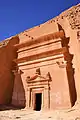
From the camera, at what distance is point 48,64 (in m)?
13.9

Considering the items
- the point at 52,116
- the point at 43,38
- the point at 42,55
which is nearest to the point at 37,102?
the point at 42,55

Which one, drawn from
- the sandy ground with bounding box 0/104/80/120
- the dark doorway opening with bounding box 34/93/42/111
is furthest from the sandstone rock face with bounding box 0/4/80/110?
the sandy ground with bounding box 0/104/80/120

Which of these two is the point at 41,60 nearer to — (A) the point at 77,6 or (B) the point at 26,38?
(B) the point at 26,38

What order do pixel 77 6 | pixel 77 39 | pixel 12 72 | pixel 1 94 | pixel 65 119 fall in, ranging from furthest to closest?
pixel 12 72, pixel 1 94, pixel 77 6, pixel 77 39, pixel 65 119

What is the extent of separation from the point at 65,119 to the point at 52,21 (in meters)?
8.65

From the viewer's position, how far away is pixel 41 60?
14.4m

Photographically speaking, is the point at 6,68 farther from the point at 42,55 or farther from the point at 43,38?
the point at 43,38

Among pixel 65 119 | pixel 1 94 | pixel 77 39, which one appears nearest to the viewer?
pixel 65 119

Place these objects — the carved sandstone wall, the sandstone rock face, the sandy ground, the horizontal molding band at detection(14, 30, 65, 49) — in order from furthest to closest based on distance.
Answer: the carved sandstone wall
the horizontal molding band at detection(14, 30, 65, 49)
the sandstone rock face
the sandy ground

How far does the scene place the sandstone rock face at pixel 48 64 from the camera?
41.0 ft

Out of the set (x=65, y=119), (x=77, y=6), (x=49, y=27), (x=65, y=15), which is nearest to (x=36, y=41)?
(x=49, y=27)

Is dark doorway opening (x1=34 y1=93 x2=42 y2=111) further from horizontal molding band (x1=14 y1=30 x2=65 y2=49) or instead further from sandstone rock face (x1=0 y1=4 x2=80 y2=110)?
horizontal molding band (x1=14 y1=30 x2=65 y2=49)

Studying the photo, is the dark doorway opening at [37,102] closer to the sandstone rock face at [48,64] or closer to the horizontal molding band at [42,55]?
the sandstone rock face at [48,64]

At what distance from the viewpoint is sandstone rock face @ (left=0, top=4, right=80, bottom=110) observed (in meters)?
12.5
